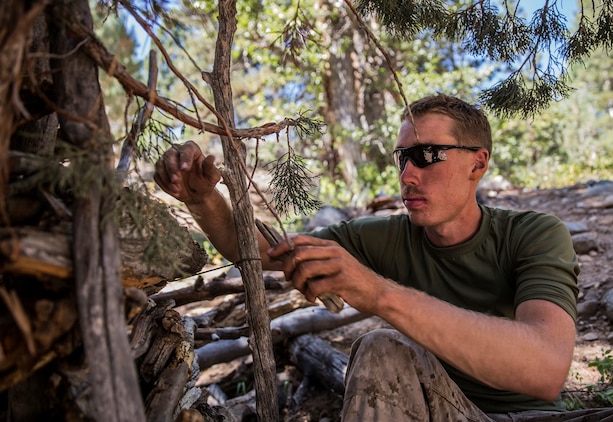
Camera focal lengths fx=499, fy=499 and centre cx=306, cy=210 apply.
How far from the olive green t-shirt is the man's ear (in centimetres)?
20

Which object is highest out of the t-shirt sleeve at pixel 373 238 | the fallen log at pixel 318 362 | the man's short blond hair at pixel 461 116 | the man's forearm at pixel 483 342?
the man's short blond hair at pixel 461 116

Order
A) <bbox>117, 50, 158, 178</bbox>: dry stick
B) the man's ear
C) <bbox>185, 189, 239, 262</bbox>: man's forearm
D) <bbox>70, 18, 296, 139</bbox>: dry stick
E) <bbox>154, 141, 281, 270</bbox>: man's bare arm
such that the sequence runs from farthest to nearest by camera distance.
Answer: the man's ear → <bbox>185, 189, 239, 262</bbox>: man's forearm → <bbox>154, 141, 281, 270</bbox>: man's bare arm → <bbox>117, 50, 158, 178</bbox>: dry stick → <bbox>70, 18, 296, 139</bbox>: dry stick

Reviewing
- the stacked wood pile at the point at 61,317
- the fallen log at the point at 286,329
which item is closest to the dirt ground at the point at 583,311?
the fallen log at the point at 286,329

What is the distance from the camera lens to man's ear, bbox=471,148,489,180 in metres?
2.78

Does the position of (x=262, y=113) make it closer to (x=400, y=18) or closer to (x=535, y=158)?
(x=400, y=18)

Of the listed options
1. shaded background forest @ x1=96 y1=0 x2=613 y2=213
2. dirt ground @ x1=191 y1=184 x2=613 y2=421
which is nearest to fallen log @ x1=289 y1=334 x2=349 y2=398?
dirt ground @ x1=191 y1=184 x2=613 y2=421

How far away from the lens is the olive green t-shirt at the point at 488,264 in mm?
2209

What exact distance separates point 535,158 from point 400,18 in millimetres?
21383

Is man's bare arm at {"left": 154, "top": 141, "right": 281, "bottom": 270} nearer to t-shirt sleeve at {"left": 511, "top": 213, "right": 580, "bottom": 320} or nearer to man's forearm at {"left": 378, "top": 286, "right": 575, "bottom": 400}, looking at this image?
man's forearm at {"left": 378, "top": 286, "right": 575, "bottom": 400}

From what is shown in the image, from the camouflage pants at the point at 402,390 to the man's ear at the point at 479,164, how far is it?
1.06m

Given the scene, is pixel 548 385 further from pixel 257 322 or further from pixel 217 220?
pixel 217 220

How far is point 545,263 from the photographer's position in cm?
221

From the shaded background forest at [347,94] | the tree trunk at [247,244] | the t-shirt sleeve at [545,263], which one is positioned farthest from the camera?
the shaded background forest at [347,94]

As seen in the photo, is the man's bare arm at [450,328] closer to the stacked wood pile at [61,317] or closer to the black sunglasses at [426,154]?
the stacked wood pile at [61,317]
